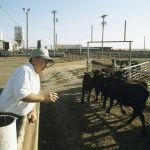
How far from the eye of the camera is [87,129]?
8.13m

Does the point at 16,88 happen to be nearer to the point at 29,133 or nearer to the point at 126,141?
the point at 29,133

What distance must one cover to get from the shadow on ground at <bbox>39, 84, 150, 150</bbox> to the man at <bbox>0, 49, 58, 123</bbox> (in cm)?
339

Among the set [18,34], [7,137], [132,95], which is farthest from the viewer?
[18,34]

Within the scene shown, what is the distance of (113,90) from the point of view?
9.53m

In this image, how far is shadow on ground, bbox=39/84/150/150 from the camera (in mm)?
6945

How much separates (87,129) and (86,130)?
0.09 meters

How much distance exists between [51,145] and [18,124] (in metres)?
3.42

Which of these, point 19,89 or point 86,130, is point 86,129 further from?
point 19,89

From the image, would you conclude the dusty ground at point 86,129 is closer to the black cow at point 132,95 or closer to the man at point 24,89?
the black cow at point 132,95

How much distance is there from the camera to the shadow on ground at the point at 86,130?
22.8ft

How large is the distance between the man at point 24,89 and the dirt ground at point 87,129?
3391 mm

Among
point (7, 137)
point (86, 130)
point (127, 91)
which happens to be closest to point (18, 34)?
point (127, 91)

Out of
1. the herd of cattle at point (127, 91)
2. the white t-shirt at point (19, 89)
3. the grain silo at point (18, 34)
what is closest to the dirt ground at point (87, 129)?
the herd of cattle at point (127, 91)

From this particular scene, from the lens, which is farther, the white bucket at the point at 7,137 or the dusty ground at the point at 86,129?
the dusty ground at the point at 86,129
